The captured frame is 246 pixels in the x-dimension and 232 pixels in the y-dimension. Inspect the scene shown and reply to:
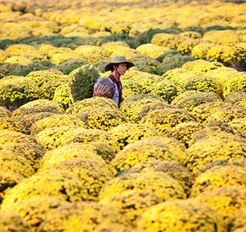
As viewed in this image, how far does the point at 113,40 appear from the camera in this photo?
80.5 ft

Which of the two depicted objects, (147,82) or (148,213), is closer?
(148,213)

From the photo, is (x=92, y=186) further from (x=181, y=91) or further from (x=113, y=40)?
(x=113, y=40)

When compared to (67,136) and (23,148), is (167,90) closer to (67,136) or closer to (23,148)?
(67,136)

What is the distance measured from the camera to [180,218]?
5855 millimetres

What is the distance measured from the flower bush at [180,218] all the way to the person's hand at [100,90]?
676cm

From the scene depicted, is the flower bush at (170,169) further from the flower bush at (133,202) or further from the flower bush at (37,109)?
the flower bush at (37,109)

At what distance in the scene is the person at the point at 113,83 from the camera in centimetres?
1262

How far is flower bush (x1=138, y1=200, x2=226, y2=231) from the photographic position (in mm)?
5832

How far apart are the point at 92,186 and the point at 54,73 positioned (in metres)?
9.29

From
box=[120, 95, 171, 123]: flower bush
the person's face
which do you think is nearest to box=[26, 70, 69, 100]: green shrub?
the person's face

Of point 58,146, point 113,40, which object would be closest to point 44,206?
point 58,146

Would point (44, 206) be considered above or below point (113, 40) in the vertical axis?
above

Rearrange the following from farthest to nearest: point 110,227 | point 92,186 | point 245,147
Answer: point 245,147 → point 92,186 → point 110,227

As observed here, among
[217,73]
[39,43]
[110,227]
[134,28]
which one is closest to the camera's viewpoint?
[110,227]
